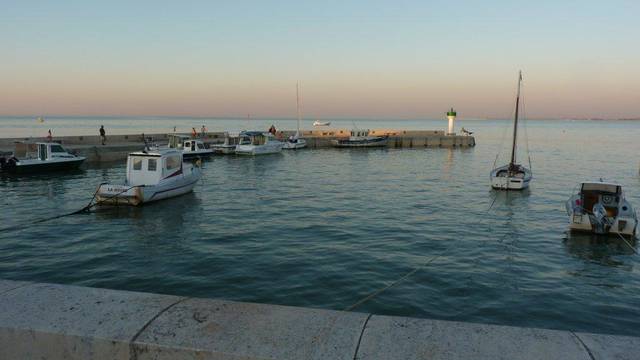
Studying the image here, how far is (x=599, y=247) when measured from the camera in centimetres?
2072

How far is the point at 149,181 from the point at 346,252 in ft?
55.8

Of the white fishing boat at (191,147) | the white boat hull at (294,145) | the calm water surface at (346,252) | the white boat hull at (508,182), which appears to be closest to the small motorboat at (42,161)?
the calm water surface at (346,252)

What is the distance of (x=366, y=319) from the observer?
3982 mm

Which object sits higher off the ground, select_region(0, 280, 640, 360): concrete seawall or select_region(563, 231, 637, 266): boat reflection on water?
select_region(0, 280, 640, 360): concrete seawall

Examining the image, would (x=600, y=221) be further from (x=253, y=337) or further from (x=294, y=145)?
(x=294, y=145)

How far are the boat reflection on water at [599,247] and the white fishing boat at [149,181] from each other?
23.3 m

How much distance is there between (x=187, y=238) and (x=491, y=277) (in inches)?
516

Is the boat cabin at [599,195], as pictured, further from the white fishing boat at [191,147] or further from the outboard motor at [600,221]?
the white fishing boat at [191,147]

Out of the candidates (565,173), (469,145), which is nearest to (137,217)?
(565,173)

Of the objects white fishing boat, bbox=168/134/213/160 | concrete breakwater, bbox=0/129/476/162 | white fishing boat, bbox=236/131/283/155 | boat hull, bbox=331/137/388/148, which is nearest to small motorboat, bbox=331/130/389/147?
boat hull, bbox=331/137/388/148

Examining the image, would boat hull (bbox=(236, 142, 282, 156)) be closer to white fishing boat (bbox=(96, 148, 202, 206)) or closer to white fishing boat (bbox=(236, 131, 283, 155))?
white fishing boat (bbox=(236, 131, 283, 155))

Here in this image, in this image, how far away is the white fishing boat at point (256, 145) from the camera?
66625 mm

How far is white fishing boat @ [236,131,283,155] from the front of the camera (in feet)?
219

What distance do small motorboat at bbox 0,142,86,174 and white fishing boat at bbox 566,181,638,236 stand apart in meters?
41.3
